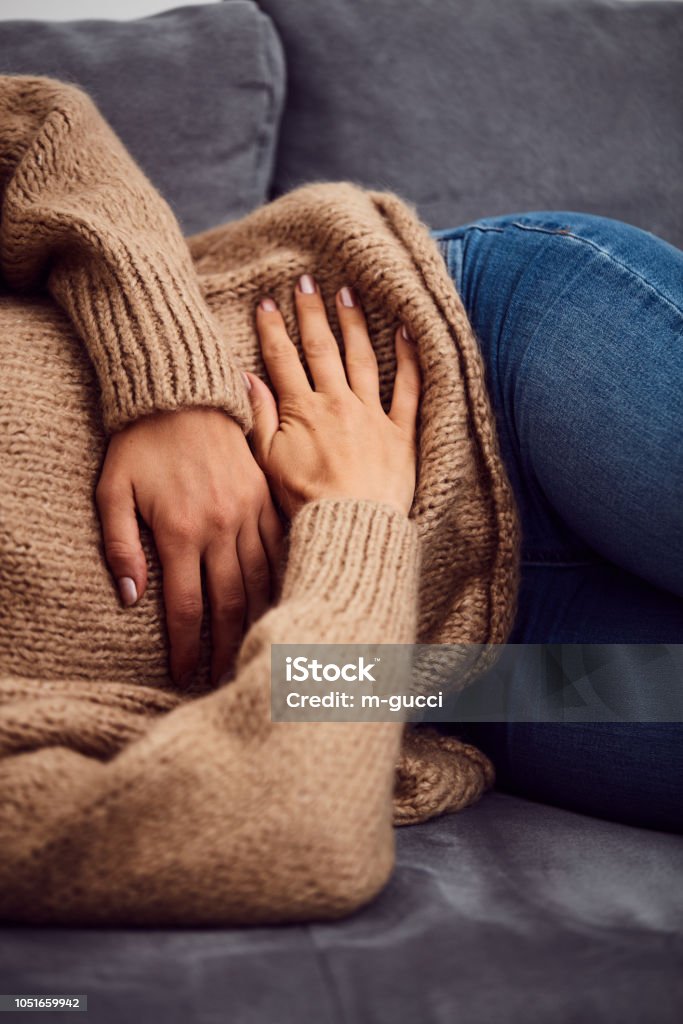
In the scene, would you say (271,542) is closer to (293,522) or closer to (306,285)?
(293,522)

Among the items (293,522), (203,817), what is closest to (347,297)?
(293,522)

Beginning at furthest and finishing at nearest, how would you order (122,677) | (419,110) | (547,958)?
(419,110) < (122,677) < (547,958)

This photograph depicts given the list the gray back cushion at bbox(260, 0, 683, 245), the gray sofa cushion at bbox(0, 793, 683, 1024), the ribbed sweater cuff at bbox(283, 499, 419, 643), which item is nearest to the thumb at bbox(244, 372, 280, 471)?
the ribbed sweater cuff at bbox(283, 499, 419, 643)

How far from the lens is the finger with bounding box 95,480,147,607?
0.70 metres

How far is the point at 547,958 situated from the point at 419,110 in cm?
107

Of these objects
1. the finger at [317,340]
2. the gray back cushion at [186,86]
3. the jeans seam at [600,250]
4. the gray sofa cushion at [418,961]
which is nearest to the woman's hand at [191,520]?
the finger at [317,340]

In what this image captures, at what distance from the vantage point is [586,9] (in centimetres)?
125

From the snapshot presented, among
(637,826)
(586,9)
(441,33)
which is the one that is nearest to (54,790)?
(637,826)

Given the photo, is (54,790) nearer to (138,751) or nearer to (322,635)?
(138,751)

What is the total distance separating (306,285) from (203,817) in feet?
1.72

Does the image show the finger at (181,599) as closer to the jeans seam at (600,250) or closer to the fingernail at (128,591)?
the fingernail at (128,591)

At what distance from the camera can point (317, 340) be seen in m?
0.81

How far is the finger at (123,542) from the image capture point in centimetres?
70

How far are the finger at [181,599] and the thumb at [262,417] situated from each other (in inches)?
4.8
